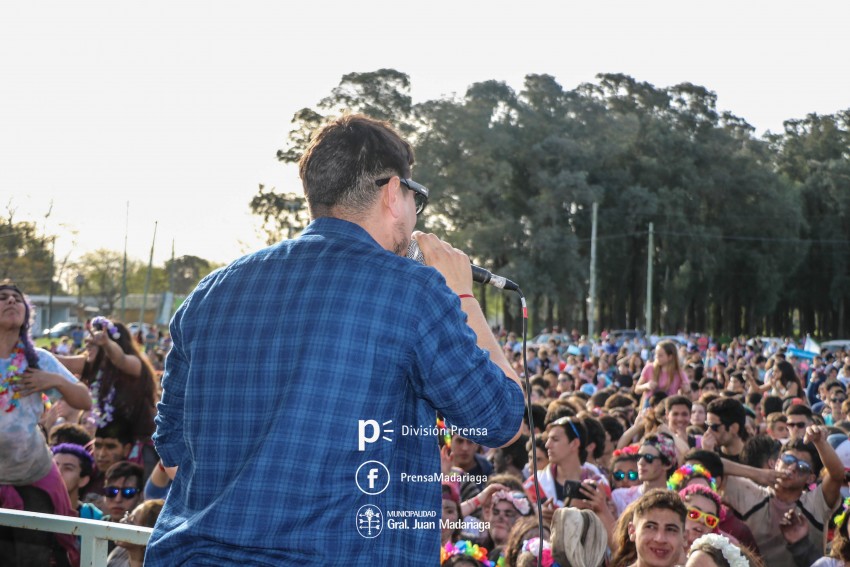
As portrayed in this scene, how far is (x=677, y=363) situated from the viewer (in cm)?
1087

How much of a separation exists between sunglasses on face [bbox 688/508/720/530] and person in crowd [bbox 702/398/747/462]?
104 inches

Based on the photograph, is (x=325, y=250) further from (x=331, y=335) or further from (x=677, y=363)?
(x=677, y=363)

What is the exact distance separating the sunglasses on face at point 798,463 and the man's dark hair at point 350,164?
528cm

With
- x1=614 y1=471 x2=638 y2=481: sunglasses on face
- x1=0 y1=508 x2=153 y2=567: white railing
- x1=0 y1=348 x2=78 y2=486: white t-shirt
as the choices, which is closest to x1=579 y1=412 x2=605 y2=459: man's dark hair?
x1=614 y1=471 x2=638 y2=481: sunglasses on face

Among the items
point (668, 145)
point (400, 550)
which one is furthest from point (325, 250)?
point (668, 145)

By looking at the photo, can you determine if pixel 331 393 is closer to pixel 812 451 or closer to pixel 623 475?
pixel 623 475

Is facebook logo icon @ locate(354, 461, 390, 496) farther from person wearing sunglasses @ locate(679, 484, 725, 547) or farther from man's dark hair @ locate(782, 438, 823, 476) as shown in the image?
man's dark hair @ locate(782, 438, 823, 476)

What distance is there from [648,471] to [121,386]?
342 centimetres

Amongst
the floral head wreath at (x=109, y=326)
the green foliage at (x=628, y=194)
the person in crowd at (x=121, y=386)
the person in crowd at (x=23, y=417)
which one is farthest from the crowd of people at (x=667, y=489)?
the green foliage at (x=628, y=194)

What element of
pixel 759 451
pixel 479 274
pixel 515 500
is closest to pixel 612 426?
pixel 759 451

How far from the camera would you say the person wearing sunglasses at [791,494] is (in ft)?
20.4

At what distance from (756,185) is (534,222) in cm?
1352

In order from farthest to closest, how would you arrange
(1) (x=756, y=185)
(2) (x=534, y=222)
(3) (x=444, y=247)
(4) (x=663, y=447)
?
(1) (x=756, y=185) → (2) (x=534, y=222) → (4) (x=663, y=447) → (3) (x=444, y=247)

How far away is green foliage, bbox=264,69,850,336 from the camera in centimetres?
4375
